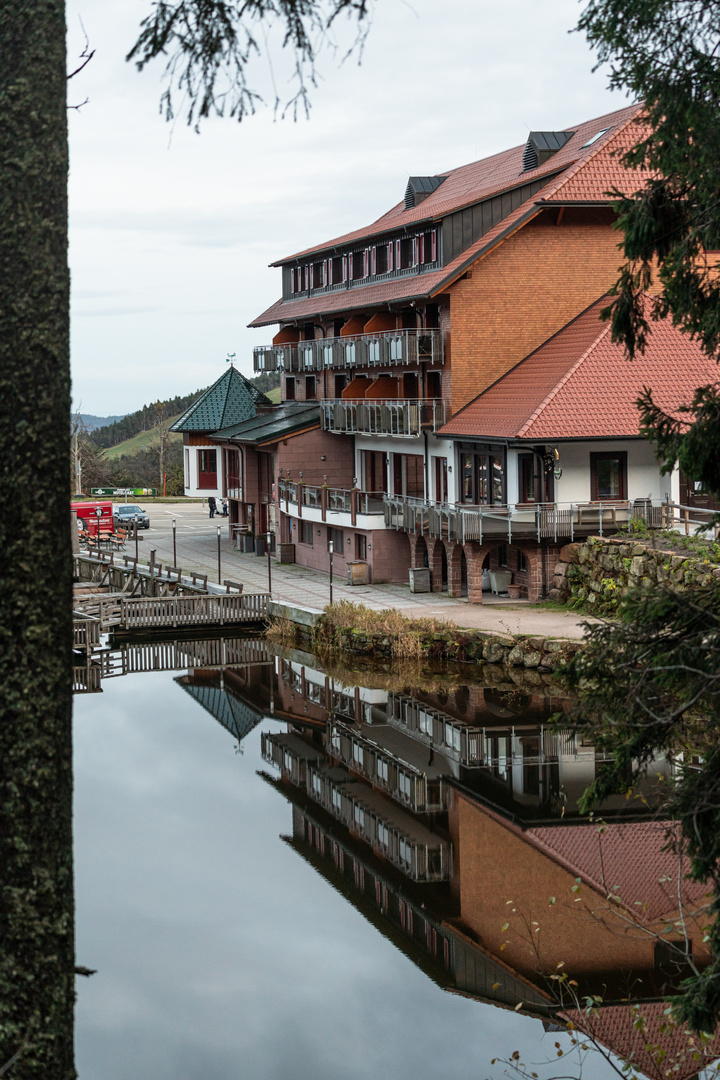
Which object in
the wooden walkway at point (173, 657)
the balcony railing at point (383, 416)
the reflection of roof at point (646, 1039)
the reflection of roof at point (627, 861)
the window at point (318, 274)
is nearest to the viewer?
the reflection of roof at point (646, 1039)

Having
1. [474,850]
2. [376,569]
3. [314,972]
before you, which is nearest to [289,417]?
[376,569]

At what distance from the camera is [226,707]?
3103cm

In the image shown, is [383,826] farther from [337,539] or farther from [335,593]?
[337,539]

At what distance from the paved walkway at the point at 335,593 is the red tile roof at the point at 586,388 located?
4.89 meters

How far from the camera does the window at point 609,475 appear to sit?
3481cm

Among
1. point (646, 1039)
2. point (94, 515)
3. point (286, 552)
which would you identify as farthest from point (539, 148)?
point (646, 1039)

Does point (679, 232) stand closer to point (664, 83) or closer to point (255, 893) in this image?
point (664, 83)

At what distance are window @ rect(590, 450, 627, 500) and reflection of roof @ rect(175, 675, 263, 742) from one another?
11.7 meters

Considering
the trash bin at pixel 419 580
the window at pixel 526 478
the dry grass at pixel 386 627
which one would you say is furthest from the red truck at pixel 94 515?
the window at pixel 526 478

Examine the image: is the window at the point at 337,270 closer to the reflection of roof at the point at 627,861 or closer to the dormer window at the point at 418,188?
the dormer window at the point at 418,188

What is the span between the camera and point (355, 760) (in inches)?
992

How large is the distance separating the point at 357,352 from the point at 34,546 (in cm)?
3855

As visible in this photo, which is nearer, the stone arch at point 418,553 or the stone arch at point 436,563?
the stone arch at point 436,563

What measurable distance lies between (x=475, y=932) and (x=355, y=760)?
29.3ft
